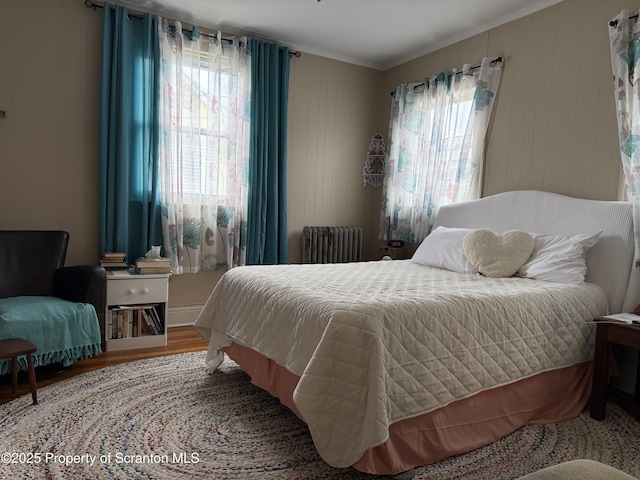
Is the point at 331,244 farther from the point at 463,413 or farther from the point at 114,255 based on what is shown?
the point at 463,413

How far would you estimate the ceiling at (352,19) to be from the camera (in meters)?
3.50

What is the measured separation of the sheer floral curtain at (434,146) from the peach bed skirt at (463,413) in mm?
1835

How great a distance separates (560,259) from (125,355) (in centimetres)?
293

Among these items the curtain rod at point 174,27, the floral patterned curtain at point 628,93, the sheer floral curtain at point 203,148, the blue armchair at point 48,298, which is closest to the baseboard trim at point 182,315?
the sheer floral curtain at point 203,148

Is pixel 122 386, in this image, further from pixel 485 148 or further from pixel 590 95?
pixel 590 95

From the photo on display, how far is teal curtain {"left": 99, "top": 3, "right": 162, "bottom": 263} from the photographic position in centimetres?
354

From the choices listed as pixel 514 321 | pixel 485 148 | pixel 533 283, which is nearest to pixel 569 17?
pixel 485 148

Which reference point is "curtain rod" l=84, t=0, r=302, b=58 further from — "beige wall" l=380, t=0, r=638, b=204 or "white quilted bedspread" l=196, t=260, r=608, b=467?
"white quilted bedspread" l=196, t=260, r=608, b=467

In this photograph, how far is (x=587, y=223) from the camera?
288 cm

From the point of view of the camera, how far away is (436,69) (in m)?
4.29

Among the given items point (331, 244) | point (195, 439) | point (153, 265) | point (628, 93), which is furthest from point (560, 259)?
point (153, 265)

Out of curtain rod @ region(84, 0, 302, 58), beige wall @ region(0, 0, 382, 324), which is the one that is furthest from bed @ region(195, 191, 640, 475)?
curtain rod @ region(84, 0, 302, 58)

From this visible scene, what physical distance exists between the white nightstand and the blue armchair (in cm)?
23

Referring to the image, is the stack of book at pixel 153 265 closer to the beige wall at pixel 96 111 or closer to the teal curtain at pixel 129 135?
the teal curtain at pixel 129 135
